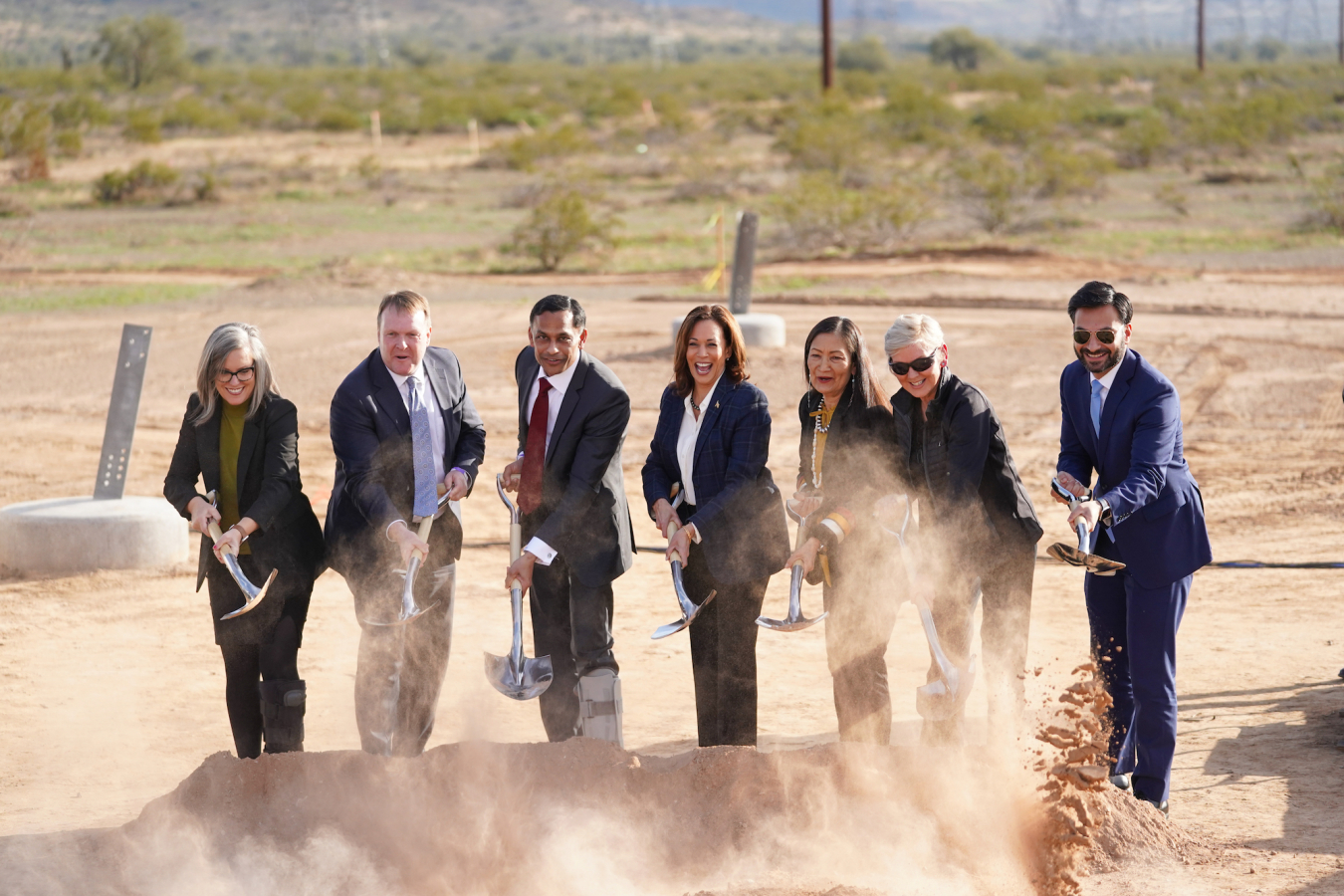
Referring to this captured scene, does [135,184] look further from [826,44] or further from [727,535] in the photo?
[727,535]

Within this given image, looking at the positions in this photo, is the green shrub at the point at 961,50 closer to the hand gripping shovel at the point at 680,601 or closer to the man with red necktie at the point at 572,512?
the man with red necktie at the point at 572,512

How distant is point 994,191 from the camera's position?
25.5 m

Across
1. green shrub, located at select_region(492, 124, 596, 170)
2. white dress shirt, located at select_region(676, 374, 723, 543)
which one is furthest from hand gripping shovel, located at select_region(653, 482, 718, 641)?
green shrub, located at select_region(492, 124, 596, 170)

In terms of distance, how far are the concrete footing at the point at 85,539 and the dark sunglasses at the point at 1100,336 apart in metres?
5.81

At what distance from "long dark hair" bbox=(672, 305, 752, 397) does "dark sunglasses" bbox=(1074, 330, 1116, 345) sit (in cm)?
115

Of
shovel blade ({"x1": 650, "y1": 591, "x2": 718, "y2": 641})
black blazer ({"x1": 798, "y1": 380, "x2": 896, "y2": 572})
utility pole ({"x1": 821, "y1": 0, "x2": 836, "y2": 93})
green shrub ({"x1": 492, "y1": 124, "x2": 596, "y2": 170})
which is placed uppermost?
utility pole ({"x1": 821, "y1": 0, "x2": 836, "y2": 93})

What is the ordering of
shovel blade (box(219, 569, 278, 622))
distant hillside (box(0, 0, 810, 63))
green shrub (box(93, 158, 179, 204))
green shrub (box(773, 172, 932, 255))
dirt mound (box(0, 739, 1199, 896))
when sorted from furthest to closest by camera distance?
1. distant hillside (box(0, 0, 810, 63))
2. green shrub (box(93, 158, 179, 204))
3. green shrub (box(773, 172, 932, 255))
4. shovel blade (box(219, 569, 278, 622))
5. dirt mound (box(0, 739, 1199, 896))

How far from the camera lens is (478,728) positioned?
572cm

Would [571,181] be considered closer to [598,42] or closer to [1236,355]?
[1236,355]

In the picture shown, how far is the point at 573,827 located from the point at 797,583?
3.79ft

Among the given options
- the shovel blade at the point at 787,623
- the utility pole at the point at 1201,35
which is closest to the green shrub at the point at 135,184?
the shovel blade at the point at 787,623

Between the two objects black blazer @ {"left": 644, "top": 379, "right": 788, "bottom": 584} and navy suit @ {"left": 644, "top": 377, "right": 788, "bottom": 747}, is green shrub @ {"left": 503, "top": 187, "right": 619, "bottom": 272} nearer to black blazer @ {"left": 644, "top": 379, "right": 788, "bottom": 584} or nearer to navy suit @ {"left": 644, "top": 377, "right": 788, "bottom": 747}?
navy suit @ {"left": 644, "top": 377, "right": 788, "bottom": 747}

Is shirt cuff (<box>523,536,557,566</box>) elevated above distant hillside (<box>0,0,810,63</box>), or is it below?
below

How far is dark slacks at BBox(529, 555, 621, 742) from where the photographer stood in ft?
16.7
